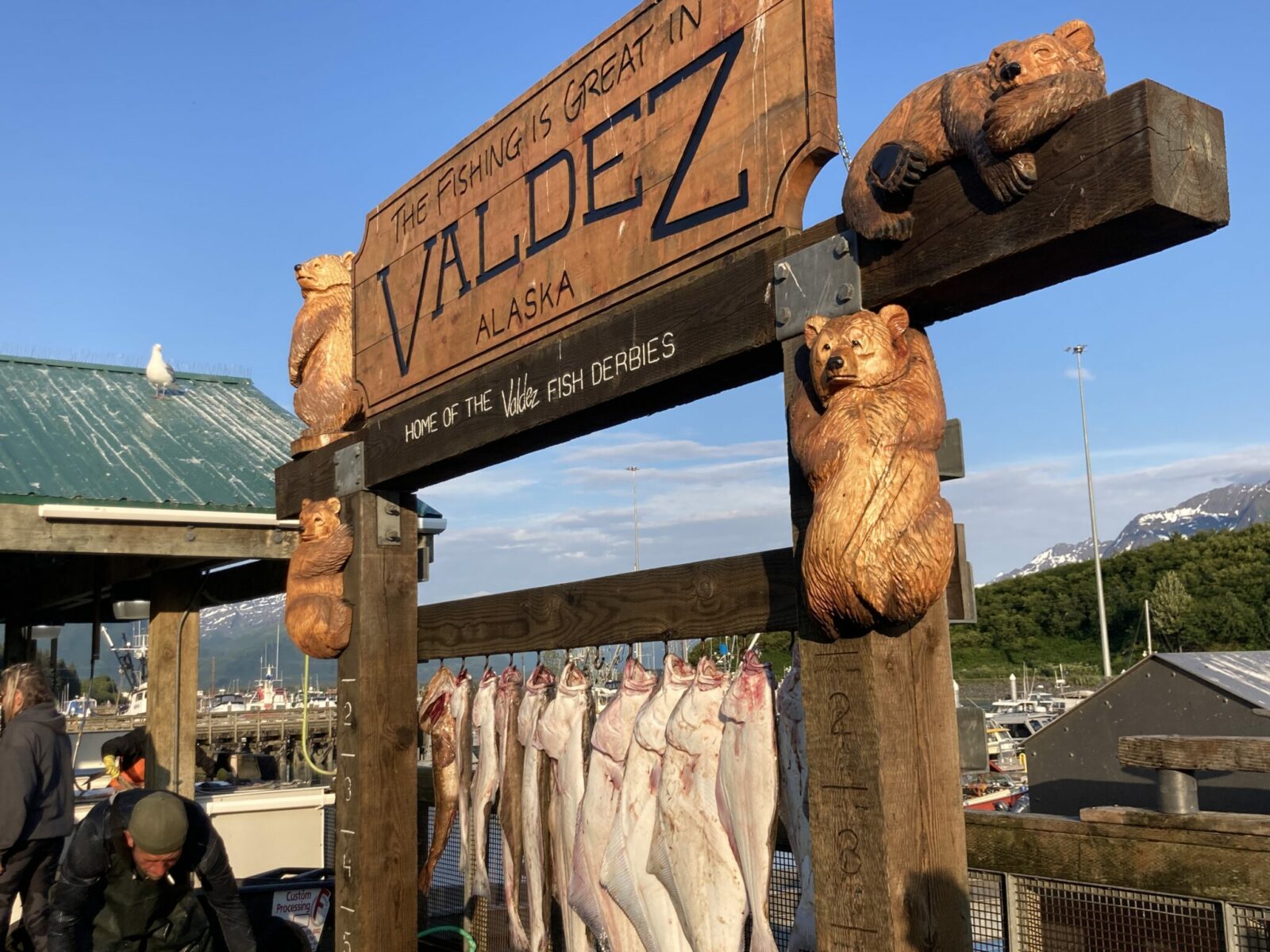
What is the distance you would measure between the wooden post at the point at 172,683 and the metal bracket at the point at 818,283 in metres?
6.78

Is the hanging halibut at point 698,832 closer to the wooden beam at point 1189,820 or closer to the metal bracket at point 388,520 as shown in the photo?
the wooden beam at point 1189,820

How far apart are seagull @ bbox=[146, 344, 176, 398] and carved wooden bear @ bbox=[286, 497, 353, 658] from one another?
6.47m

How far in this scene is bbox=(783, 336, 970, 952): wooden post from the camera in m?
2.28

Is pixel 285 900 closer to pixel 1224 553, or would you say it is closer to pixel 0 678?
pixel 0 678

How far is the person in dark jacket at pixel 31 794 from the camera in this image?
18.4 feet

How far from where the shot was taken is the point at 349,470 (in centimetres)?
453

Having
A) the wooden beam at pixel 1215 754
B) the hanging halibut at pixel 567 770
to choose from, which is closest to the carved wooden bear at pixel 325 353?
the hanging halibut at pixel 567 770

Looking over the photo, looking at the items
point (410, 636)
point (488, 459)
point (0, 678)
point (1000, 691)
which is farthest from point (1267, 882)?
point (1000, 691)

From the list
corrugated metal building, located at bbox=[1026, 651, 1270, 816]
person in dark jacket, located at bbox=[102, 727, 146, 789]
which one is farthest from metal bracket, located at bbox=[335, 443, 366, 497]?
person in dark jacket, located at bbox=[102, 727, 146, 789]

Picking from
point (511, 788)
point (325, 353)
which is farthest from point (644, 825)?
point (325, 353)

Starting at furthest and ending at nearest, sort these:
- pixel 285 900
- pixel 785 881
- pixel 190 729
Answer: pixel 190 729 < pixel 285 900 < pixel 785 881

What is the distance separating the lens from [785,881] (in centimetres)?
340

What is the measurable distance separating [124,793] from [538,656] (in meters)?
1.72

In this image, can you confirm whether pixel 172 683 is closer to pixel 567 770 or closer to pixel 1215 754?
pixel 567 770
